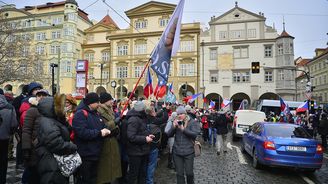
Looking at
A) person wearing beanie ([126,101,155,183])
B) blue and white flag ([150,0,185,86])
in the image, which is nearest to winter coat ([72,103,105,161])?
person wearing beanie ([126,101,155,183])

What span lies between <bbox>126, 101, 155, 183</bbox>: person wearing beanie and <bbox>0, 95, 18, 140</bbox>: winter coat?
7.69 ft

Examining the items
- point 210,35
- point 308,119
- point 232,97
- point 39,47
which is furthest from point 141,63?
point 308,119

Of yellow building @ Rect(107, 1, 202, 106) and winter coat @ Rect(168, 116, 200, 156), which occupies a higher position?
yellow building @ Rect(107, 1, 202, 106)

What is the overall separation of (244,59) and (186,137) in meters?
35.2

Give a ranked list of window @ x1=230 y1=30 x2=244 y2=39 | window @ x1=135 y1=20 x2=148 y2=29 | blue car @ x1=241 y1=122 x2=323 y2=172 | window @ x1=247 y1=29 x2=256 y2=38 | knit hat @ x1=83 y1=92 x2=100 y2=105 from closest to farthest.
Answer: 1. knit hat @ x1=83 y1=92 x2=100 y2=105
2. blue car @ x1=241 y1=122 x2=323 y2=172
3. window @ x1=247 y1=29 x2=256 y2=38
4. window @ x1=230 y1=30 x2=244 y2=39
5. window @ x1=135 y1=20 x2=148 y2=29

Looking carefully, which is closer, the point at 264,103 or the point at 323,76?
the point at 264,103

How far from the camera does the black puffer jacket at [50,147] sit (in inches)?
129

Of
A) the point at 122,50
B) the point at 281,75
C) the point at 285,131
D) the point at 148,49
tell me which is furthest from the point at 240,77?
the point at 285,131

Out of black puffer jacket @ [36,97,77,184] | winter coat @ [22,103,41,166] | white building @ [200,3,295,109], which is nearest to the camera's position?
black puffer jacket @ [36,97,77,184]

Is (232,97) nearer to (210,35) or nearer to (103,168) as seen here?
(210,35)

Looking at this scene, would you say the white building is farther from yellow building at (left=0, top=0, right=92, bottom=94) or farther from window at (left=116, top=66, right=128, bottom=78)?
yellow building at (left=0, top=0, right=92, bottom=94)

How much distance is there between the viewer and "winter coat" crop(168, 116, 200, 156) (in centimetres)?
492

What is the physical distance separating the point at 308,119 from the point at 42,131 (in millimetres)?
18240

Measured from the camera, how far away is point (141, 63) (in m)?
42.6
